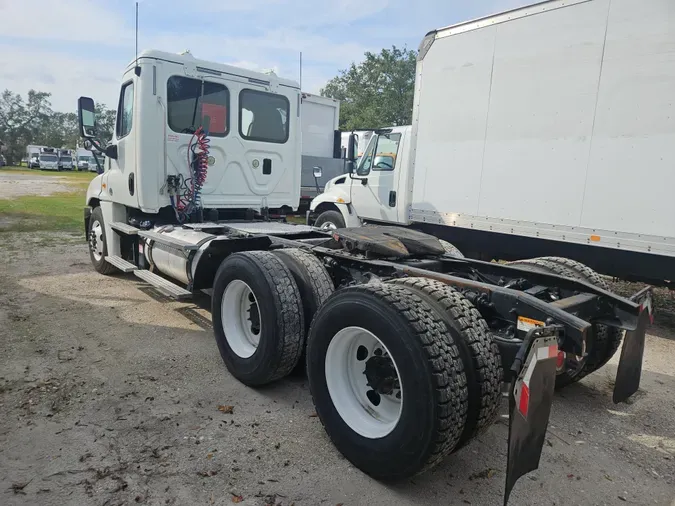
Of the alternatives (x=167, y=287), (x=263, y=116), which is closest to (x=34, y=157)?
(x=263, y=116)

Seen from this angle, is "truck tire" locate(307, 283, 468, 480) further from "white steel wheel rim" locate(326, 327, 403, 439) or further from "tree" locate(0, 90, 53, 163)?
"tree" locate(0, 90, 53, 163)

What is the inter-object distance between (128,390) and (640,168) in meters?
5.51

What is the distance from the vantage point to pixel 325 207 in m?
10.3

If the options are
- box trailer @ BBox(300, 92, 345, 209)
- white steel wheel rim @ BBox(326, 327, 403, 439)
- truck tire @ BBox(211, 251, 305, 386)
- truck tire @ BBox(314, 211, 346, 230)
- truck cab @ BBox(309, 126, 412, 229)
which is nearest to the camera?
white steel wheel rim @ BBox(326, 327, 403, 439)

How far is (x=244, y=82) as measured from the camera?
6.57 metres

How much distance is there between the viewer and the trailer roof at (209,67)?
5.97 m

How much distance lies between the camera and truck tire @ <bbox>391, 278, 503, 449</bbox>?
266cm

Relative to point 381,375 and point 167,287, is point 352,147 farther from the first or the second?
point 381,375

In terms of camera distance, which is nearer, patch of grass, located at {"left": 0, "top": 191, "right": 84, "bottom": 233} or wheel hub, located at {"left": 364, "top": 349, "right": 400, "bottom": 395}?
wheel hub, located at {"left": 364, "top": 349, "right": 400, "bottom": 395}

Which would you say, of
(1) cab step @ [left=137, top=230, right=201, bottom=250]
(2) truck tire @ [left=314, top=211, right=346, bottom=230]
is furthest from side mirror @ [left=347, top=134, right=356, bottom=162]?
(1) cab step @ [left=137, top=230, right=201, bottom=250]

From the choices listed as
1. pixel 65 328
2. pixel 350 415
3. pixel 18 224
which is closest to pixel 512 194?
pixel 350 415

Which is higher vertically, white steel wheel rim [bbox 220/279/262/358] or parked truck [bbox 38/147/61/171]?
parked truck [bbox 38/147/61/171]

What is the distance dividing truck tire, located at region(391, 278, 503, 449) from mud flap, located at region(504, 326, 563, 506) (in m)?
0.28

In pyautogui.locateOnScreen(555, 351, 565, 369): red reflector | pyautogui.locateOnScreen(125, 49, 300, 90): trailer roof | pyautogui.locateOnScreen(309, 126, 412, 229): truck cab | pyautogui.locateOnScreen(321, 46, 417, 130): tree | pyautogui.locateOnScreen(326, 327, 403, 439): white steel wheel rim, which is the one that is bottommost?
pyautogui.locateOnScreen(326, 327, 403, 439): white steel wheel rim
